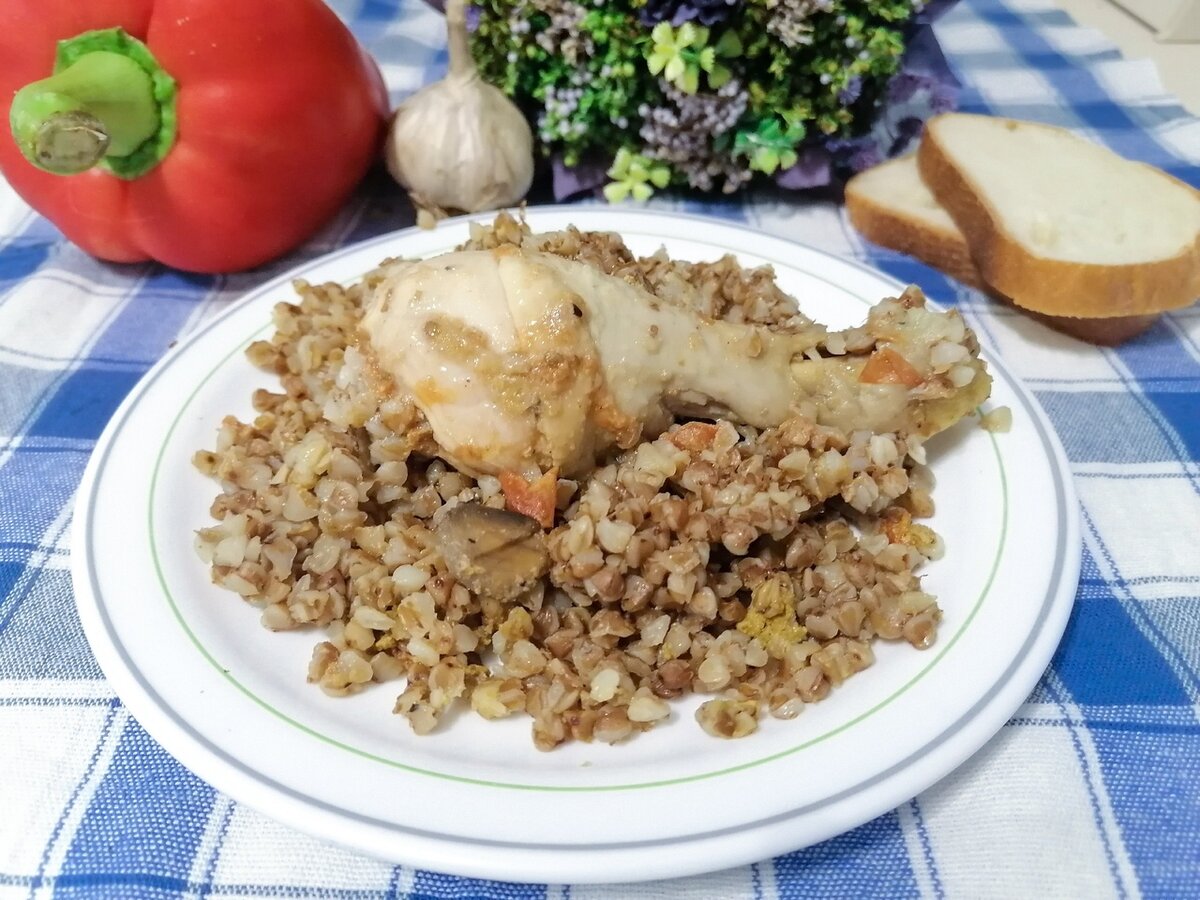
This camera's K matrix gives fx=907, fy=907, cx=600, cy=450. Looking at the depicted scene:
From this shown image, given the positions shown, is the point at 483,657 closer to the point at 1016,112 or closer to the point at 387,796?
the point at 387,796

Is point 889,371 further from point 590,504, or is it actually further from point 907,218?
point 907,218

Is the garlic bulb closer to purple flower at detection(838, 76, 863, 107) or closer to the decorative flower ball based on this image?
the decorative flower ball

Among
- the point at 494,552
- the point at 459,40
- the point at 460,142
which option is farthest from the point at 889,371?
Answer: the point at 459,40

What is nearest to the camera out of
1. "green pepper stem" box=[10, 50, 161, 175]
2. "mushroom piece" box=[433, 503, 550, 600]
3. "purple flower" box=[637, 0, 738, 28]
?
"mushroom piece" box=[433, 503, 550, 600]

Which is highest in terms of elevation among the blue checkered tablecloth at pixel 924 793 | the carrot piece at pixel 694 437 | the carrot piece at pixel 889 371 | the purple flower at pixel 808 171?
the carrot piece at pixel 889 371

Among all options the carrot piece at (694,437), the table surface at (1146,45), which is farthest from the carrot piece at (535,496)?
the table surface at (1146,45)

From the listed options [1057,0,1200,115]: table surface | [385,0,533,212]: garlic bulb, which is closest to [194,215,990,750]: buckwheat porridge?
[385,0,533,212]: garlic bulb

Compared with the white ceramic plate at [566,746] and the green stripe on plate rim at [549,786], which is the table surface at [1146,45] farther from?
the green stripe on plate rim at [549,786]
